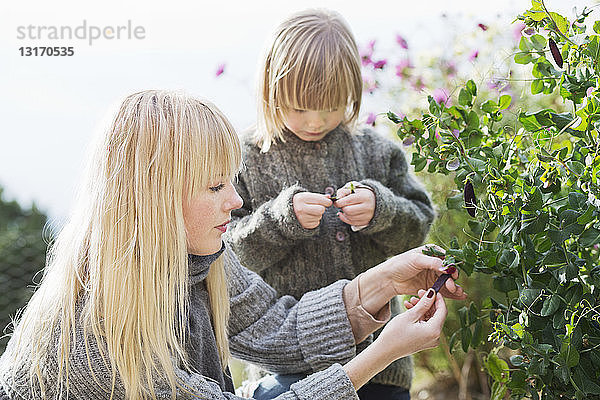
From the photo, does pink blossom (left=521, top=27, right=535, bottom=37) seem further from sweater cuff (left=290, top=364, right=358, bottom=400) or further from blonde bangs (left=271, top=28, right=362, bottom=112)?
sweater cuff (left=290, top=364, right=358, bottom=400)

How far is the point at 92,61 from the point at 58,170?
0.52 metres

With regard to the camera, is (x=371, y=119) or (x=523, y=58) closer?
(x=523, y=58)

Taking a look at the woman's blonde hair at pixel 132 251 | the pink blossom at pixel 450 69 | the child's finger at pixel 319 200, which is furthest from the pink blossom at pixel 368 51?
the woman's blonde hair at pixel 132 251

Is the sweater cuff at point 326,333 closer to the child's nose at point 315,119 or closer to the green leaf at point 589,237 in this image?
→ the child's nose at point 315,119

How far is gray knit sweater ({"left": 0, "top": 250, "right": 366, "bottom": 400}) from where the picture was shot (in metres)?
1.17

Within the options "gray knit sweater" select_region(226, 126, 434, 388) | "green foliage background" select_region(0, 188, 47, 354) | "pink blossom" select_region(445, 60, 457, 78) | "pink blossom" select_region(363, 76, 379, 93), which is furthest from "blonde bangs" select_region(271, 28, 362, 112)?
"green foliage background" select_region(0, 188, 47, 354)

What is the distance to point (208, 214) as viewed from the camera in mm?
1169

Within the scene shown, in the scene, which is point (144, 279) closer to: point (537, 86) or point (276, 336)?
point (276, 336)

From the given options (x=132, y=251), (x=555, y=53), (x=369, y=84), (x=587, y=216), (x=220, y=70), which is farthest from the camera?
(x=369, y=84)

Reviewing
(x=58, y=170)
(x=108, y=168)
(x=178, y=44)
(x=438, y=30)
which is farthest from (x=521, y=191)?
(x=58, y=170)

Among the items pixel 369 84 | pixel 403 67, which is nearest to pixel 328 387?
pixel 369 84

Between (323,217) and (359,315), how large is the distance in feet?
0.96

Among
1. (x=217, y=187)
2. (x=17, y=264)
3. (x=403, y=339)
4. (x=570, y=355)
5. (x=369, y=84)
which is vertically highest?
(x=369, y=84)

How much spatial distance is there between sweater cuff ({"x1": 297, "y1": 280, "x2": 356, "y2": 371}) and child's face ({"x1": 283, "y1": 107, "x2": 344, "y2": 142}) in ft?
1.18
